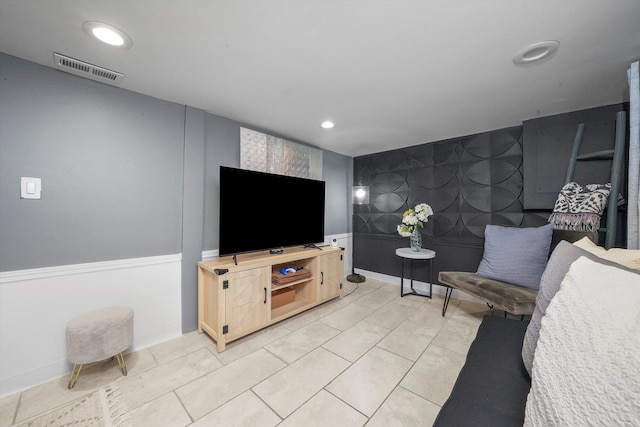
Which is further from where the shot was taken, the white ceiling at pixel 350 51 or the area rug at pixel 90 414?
the area rug at pixel 90 414

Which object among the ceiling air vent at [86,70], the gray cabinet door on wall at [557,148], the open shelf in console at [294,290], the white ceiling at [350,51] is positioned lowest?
the open shelf in console at [294,290]

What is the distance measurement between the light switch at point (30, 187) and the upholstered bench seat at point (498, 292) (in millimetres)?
3562

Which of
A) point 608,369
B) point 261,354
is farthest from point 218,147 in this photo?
point 608,369

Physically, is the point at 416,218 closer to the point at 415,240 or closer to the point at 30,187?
the point at 415,240

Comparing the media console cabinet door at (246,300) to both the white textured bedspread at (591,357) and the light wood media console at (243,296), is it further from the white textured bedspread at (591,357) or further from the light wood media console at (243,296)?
the white textured bedspread at (591,357)

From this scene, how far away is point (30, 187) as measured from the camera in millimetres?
1570

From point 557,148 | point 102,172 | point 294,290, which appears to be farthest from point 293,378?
point 557,148

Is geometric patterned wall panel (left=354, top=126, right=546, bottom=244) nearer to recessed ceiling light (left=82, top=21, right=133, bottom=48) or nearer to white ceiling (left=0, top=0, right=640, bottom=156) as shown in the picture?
white ceiling (left=0, top=0, right=640, bottom=156)

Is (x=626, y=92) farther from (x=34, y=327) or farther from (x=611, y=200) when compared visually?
(x=34, y=327)

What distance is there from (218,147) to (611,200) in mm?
3635

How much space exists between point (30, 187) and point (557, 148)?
4.54m

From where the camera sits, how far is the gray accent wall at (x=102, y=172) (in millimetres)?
1543

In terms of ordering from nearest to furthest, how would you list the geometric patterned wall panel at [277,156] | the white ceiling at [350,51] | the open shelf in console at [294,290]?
1. the white ceiling at [350,51]
2. the open shelf in console at [294,290]
3. the geometric patterned wall panel at [277,156]

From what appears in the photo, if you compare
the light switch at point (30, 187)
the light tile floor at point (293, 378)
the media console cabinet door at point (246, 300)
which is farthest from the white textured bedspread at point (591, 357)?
the light switch at point (30, 187)
